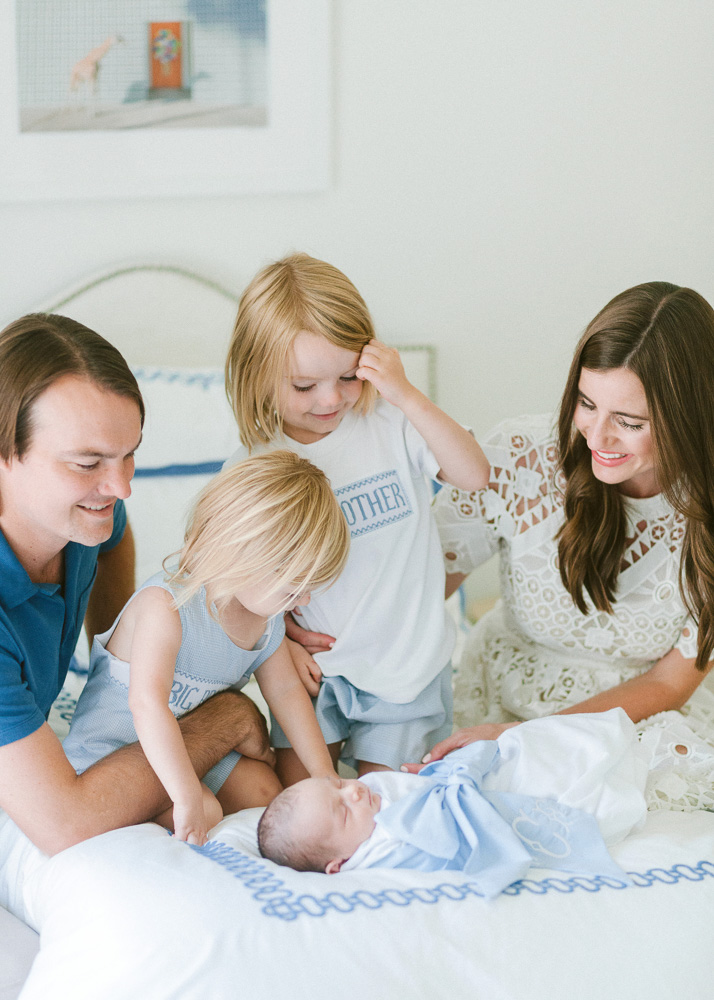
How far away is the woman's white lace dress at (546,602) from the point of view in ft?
5.51

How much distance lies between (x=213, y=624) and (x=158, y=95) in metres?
1.62

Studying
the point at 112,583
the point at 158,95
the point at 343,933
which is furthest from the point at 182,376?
the point at 343,933

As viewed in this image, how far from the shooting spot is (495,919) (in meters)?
1.11

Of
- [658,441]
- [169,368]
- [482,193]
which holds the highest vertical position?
[482,193]

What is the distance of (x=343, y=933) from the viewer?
106cm

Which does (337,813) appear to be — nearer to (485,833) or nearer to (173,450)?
(485,833)

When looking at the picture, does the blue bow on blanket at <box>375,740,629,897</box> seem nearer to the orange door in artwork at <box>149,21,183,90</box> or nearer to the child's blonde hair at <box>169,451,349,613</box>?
the child's blonde hair at <box>169,451,349,613</box>

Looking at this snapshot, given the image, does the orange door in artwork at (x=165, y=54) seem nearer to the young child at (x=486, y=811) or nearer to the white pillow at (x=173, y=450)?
the white pillow at (x=173, y=450)

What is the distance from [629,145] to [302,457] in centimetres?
158

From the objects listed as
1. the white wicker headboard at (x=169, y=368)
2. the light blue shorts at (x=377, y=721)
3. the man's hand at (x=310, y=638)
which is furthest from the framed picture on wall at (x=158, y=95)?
the light blue shorts at (x=377, y=721)

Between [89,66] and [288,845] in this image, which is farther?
[89,66]

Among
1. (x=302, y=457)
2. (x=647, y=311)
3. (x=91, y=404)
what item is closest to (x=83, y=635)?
(x=302, y=457)

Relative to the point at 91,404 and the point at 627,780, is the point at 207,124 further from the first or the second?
the point at 627,780

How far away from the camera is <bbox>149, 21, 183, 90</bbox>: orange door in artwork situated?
2363mm
